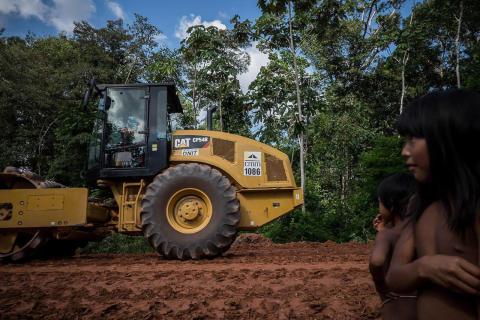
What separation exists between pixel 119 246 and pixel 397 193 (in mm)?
10171

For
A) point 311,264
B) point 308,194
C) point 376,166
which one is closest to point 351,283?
point 311,264

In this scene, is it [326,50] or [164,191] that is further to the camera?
[326,50]

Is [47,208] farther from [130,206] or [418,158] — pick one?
[418,158]

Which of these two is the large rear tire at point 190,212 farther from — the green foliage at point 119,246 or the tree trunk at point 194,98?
the tree trunk at point 194,98

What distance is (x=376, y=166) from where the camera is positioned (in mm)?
12352

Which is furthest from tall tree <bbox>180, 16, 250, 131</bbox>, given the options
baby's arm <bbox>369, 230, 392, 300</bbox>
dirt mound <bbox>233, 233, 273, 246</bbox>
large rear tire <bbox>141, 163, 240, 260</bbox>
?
baby's arm <bbox>369, 230, 392, 300</bbox>

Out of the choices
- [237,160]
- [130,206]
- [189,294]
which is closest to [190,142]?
[237,160]

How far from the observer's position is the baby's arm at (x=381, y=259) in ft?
7.22

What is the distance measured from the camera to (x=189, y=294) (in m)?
3.92

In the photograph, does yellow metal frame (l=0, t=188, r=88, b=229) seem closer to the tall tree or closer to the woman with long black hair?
the woman with long black hair

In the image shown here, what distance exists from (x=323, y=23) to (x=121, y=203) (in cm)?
474

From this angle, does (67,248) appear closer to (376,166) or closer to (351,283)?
(351,283)

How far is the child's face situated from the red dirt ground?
2045 millimetres

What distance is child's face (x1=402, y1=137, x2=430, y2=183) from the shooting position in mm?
1438
